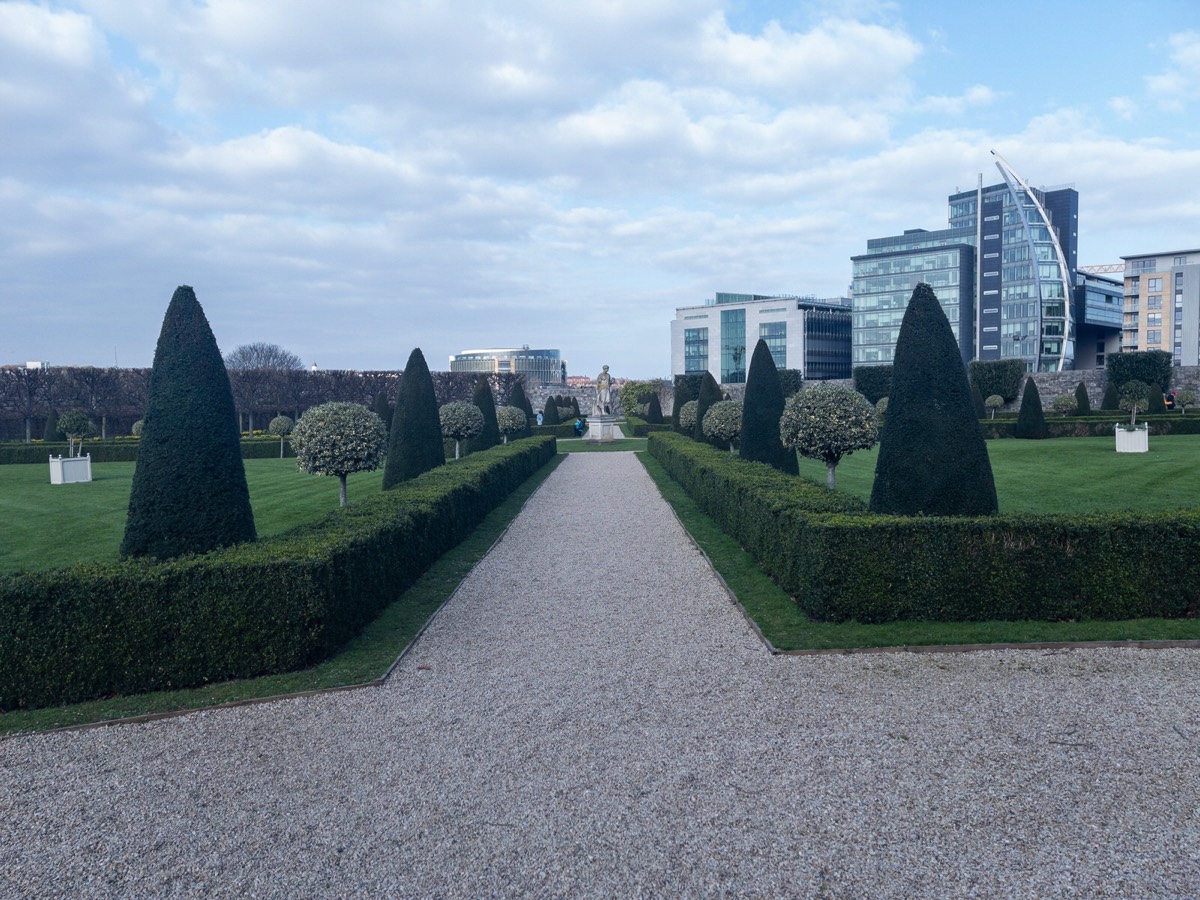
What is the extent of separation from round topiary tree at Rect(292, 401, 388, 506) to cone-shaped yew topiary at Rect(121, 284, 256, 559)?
6245mm

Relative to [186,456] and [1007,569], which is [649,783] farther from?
[186,456]

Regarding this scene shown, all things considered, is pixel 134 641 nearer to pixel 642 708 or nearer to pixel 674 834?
pixel 642 708

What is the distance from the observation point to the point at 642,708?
21.1 feet

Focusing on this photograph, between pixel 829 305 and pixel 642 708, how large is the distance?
110754 mm

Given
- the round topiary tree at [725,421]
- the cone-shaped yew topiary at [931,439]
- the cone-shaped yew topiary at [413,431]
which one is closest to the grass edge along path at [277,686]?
the cone-shaped yew topiary at [931,439]

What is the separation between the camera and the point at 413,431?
17.8 metres

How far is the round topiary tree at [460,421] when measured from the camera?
28.8 metres

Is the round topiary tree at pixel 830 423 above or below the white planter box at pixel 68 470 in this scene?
above

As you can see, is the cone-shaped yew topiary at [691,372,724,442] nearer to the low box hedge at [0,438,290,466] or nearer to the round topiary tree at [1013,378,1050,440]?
the round topiary tree at [1013,378,1050,440]

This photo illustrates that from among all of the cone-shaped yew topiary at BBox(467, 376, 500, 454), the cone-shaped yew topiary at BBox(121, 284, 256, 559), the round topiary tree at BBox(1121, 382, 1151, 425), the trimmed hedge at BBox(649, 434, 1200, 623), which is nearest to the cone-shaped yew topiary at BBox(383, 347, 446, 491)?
the cone-shaped yew topiary at BBox(121, 284, 256, 559)

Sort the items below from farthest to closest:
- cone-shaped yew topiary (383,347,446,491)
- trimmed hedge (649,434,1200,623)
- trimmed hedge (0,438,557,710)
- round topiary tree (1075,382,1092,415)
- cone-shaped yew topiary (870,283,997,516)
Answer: round topiary tree (1075,382,1092,415) < cone-shaped yew topiary (383,347,446,491) < cone-shaped yew topiary (870,283,997,516) < trimmed hedge (649,434,1200,623) < trimmed hedge (0,438,557,710)

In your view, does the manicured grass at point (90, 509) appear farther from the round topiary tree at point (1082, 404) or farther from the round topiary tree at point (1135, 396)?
the round topiary tree at point (1135, 396)

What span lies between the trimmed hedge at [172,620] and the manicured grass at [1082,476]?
32.6ft

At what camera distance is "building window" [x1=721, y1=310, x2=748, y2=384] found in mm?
106750
